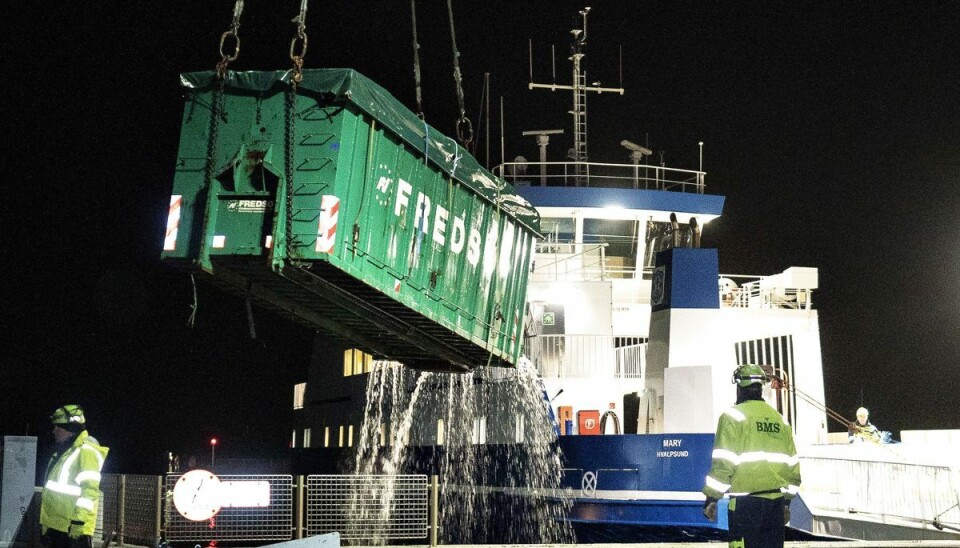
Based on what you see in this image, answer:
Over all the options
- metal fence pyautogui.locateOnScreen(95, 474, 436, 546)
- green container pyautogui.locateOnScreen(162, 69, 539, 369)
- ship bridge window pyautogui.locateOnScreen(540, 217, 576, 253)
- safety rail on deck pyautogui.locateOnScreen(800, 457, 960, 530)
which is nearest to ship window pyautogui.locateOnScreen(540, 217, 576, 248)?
ship bridge window pyautogui.locateOnScreen(540, 217, 576, 253)

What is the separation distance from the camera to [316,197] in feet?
27.7

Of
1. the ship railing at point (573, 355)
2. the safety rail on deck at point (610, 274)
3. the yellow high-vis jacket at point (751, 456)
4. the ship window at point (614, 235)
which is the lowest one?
the yellow high-vis jacket at point (751, 456)

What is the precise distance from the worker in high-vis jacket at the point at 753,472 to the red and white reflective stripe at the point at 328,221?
3.39 m

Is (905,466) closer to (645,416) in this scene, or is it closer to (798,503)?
(798,503)

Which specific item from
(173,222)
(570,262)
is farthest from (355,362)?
(173,222)

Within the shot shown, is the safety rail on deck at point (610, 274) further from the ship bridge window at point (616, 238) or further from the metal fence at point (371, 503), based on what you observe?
the metal fence at point (371, 503)

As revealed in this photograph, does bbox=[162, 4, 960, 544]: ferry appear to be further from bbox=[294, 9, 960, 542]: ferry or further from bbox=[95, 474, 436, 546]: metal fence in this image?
bbox=[95, 474, 436, 546]: metal fence

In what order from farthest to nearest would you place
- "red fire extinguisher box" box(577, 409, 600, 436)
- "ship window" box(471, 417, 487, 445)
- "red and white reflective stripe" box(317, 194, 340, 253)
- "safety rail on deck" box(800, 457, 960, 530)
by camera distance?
1. "ship window" box(471, 417, 487, 445)
2. "red fire extinguisher box" box(577, 409, 600, 436)
3. "safety rail on deck" box(800, 457, 960, 530)
4. "red and white reflective stripe" box(317, 194, 340, 253)


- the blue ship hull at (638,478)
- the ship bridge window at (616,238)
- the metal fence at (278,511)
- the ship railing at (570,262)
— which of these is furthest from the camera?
the ship bridge window at (616,238)

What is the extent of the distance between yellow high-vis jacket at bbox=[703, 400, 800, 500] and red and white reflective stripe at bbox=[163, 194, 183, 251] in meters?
4.66

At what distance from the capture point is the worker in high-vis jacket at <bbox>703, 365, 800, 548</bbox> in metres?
6.60

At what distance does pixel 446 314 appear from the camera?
1041cm

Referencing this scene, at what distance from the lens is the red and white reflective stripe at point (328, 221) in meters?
8.35

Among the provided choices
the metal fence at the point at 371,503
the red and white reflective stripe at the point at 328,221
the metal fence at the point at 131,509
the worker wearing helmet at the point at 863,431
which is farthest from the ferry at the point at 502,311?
the metal fence at the point at 131,509
